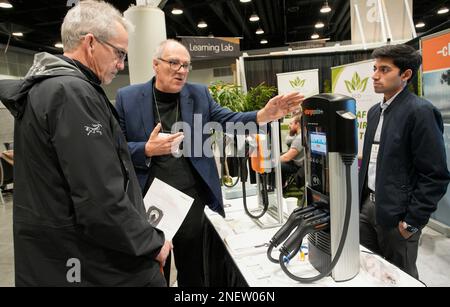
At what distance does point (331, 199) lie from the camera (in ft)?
3.45

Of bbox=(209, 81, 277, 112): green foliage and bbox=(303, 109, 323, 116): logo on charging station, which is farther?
bbox=(209, 81, 277, 112): green foliage

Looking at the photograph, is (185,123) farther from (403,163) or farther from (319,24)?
(319,24)

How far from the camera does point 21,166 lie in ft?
3.29

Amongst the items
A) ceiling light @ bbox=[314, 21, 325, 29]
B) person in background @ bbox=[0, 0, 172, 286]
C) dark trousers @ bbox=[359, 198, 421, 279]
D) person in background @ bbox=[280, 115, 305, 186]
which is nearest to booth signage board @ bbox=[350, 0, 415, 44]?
person in background @ bbox=[280, 115, 305, 186]

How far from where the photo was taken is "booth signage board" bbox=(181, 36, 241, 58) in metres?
6.84

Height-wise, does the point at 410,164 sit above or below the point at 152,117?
below

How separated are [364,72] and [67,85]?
4.30 m

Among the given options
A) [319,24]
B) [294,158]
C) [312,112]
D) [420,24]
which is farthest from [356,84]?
[420,24]

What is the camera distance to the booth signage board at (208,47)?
22.5ft

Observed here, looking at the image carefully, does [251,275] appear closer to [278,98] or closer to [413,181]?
[278,98]

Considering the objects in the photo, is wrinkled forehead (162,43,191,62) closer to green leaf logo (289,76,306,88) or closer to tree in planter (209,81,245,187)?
tree in planter (209,81,245,187)

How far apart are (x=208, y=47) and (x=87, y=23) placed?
20.5 ft

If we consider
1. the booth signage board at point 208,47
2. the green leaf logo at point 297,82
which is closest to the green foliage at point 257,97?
the green leaf logo at point 297,82
